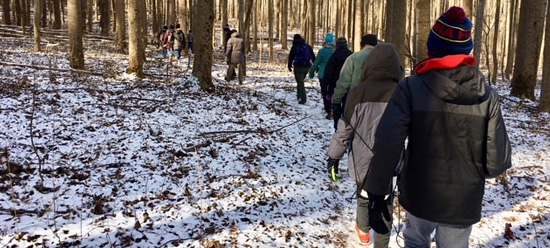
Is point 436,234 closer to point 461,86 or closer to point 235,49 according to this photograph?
point 461,86

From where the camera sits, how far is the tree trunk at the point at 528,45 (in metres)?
13.2

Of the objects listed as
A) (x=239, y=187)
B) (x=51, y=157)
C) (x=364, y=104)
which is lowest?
(x=239, y=187)

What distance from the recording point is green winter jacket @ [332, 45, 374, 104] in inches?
229

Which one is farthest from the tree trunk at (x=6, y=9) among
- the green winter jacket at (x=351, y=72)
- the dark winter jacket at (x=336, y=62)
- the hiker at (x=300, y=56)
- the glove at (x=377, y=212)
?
the glove at (x=377, y=212)

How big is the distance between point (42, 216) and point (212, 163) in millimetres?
2558

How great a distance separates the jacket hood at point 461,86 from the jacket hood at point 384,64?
60.7 inches

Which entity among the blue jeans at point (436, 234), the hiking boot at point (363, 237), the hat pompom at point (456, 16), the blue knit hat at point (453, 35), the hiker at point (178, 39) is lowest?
the hiking boot at point (363, 237)

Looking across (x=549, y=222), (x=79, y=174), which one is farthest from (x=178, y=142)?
(x=549, y=222)

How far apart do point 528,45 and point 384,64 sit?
1291cm

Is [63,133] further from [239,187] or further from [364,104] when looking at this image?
[364,104]

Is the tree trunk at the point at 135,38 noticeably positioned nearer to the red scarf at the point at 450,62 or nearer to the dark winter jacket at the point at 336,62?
the dark winter jacket at the point at 336,62

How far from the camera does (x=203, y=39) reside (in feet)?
34.5

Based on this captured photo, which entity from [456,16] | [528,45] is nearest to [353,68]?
[456,16]

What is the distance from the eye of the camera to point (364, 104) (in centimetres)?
392
